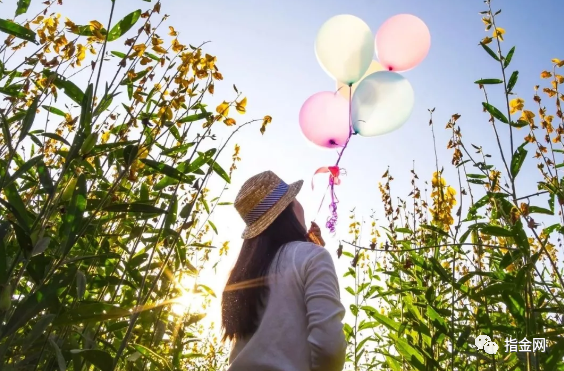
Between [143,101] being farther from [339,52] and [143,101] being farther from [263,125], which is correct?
[339,52]

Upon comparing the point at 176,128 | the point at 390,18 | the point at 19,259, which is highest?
the point at 390,18

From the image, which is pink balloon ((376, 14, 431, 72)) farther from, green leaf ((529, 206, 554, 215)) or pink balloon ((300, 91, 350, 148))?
green leaf ((529, 206, 554, 215))

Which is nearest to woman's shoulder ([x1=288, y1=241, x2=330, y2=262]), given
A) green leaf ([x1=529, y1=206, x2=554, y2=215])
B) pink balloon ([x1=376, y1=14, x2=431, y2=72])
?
green leaf ([x1=529, y1=206, x2=554, y2=215])

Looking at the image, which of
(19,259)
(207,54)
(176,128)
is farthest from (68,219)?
(207,54)

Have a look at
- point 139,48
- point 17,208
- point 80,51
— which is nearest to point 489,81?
point 139,48

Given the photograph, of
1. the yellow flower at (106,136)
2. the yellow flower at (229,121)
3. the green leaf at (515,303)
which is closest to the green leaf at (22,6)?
the yellow flower at (106,136)

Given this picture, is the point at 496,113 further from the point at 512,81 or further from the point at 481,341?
the point at 481,341

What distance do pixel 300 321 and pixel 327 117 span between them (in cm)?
146

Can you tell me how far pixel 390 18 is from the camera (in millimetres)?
2781

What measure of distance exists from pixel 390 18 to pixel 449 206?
1.15m

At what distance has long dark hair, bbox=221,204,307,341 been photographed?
5.14ft

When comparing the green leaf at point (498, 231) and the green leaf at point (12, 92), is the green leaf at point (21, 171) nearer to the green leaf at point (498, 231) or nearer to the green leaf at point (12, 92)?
the green leaf at point (12, 92)

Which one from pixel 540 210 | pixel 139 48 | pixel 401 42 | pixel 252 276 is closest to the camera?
pixel 252 276

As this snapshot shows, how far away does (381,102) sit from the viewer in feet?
8.20
